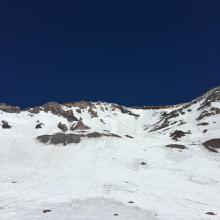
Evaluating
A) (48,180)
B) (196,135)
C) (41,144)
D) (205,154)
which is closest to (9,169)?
(48,180)

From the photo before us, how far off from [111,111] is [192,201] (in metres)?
146

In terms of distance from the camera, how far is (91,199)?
31.0 metres

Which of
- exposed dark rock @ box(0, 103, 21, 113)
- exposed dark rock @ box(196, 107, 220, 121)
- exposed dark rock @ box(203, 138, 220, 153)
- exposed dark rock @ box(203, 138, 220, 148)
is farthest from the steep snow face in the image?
exposed dark rock @ box(0, 103, 21, 113)

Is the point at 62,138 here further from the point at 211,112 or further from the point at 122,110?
the point at 122,110

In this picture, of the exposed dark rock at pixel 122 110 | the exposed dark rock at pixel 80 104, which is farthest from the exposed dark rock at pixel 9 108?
the exposed dark rock at pixel 122 110

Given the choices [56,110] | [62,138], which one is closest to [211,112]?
[56,110]

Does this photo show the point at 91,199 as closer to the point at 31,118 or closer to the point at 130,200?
the point at 130,200

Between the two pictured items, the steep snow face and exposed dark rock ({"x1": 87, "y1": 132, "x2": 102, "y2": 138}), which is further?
exposed dark rock ({"x1": 87, "y1": 132, "x2": 102, "y2": 138})

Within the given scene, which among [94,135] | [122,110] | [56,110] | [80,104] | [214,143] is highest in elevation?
[122,110]

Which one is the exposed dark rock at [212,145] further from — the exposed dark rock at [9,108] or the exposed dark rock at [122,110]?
the exposed dark rock at [122,110]

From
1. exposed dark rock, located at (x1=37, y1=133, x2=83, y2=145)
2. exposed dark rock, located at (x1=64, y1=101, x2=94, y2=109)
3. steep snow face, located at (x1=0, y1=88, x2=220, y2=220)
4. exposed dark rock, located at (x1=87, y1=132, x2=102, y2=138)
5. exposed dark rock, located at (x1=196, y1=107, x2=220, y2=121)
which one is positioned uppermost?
exposed dark rock, located at (x1=64, y1=101, x2=94, y2=109)

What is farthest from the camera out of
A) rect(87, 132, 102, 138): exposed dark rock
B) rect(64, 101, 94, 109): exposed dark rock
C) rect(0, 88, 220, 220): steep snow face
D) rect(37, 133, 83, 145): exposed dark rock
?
rect(64, 101, 94, 109): exposed dark rock

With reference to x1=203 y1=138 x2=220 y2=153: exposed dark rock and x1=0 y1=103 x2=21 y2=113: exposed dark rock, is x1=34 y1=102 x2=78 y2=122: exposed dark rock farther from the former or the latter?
x1=203 y1=138 x2=220 y2=153: exposed dark rock

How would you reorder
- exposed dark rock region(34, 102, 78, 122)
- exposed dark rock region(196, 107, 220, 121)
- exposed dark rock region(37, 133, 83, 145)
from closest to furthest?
exposed dark rock region(37, 133, 83, 145)
exposed dark rock region(196, 107, 220, 121)
exposed dark rock region(34, 102, 78, 122)
